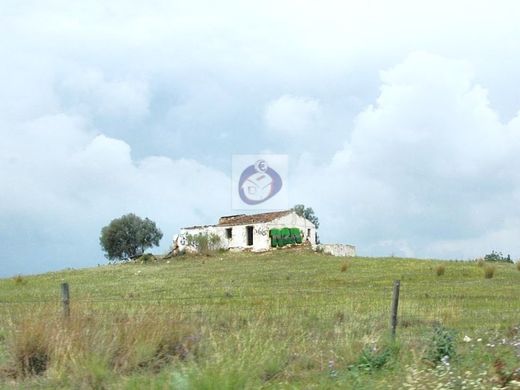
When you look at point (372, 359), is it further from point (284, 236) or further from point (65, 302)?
point (284, 236)

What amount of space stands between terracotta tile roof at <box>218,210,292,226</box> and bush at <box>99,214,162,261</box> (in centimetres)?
1592

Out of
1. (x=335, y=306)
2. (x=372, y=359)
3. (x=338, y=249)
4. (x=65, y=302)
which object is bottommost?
(x=372, y=359)

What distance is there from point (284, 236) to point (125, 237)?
84.7 ft

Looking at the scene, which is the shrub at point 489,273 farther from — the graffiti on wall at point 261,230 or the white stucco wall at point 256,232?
the graffiti on wall at point 261,230

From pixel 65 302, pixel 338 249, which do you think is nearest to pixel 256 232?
pixel 338 249

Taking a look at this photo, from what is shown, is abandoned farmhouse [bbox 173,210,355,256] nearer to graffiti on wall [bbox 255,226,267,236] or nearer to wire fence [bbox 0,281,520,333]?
graffiti on wall [bbox 255,226,267,236]

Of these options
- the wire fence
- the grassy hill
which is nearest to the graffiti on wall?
the wire fence

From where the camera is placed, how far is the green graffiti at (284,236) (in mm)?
55000

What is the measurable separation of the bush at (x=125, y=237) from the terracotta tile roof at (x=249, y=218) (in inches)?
627

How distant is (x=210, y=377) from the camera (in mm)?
6809

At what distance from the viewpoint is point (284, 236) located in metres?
55.6

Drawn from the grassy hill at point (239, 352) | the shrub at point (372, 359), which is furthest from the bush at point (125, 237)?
the shrub at point (372, 359)

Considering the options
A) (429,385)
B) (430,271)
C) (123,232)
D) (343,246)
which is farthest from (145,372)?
(123,232)

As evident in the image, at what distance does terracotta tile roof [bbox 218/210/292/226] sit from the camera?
5733 centimetres
